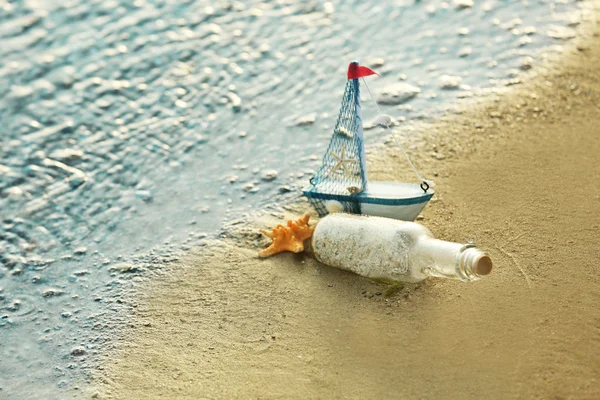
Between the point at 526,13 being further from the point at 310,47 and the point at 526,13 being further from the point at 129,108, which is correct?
the point at 129,108

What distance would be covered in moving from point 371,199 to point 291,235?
1.27 ft

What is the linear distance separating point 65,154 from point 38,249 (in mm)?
824

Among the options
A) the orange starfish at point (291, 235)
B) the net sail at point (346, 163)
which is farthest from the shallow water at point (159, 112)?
the net sail at point (346, 163)

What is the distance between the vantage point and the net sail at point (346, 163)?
2.83 m

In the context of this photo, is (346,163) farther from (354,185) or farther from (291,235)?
(291,235)

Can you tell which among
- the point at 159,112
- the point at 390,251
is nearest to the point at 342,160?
the point at 390,251

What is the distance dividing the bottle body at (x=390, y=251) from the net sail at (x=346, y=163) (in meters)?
0.10

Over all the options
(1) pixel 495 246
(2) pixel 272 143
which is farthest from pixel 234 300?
(2) pixel 272 143

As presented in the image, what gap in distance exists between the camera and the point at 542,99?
155 inches

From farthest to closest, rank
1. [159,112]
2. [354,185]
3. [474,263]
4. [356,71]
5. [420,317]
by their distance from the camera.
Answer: [159,112] < [354,185] < [356,71] < [420,317] < [474,263]

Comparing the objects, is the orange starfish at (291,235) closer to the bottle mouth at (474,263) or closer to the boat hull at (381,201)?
the boat hull at (381,201)

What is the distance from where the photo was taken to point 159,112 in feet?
14.3

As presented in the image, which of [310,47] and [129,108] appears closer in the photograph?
[129,108]

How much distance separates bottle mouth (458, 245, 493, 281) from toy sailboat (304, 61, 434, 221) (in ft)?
1.34
